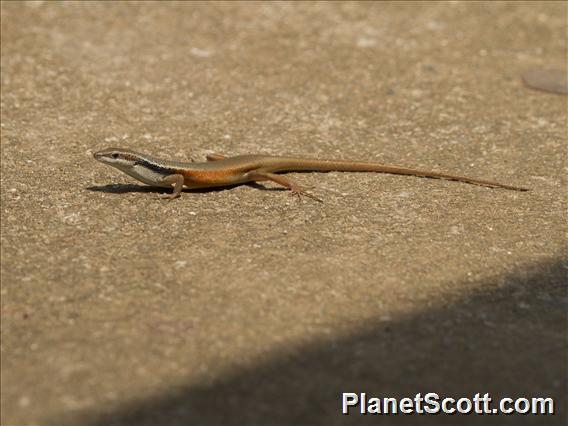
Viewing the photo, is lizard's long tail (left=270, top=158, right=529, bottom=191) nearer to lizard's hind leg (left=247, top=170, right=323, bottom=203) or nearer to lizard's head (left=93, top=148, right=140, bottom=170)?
lizard's hind leg (left=247, top=170, right=323, bottom=203)

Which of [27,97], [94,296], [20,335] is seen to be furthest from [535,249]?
[27,97]

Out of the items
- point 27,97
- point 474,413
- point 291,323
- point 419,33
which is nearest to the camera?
point 474,413

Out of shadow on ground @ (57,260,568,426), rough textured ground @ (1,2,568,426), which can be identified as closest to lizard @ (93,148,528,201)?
rough textured ground @ (1,2,568,426)

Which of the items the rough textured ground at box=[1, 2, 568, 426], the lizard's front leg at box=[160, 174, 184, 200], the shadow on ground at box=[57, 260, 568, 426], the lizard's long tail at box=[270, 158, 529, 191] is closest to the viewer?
the shadow on ground at box=[57, 260, 568, 426]

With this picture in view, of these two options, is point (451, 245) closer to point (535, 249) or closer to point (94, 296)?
point (535, 249)

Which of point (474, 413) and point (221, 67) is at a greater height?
point (221, 67)

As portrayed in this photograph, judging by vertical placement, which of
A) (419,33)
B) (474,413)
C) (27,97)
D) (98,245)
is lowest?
(474,413)
